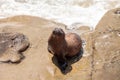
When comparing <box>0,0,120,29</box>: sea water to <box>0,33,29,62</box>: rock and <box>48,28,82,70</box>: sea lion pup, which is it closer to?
<box>0,33,29,62</box>: rock

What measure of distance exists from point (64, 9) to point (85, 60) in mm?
3916

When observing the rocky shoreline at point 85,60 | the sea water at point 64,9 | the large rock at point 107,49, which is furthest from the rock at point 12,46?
the sea water at point 64,9

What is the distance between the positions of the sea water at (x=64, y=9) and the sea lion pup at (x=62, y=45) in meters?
2.41

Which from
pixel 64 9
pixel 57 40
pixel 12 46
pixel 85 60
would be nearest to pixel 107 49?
pixel 85 60

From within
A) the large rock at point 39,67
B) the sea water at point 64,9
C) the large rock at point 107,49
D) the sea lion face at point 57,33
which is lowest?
the sea water at point 64,9

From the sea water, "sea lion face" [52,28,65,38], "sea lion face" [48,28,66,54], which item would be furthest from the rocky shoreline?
the sea water

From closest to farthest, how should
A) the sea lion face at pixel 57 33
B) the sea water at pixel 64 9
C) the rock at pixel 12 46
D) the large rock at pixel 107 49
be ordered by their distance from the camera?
1. the large rock at pixel 107 49
2. the sea lion face at pixel 57 33
3. the rock at pixel 12 46
4. the sea water at pixel 64 9

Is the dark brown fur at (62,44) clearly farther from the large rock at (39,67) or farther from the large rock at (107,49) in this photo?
the large rock at (107,49)

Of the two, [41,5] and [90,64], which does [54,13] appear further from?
[90,64]

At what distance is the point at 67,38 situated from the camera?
604 cm

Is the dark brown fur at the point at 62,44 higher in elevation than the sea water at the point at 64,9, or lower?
higher

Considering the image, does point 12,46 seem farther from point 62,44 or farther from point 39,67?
point 62,44

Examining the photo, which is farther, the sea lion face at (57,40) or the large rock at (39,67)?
the sea lion face at (57,40)

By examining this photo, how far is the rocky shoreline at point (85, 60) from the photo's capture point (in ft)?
17.7
